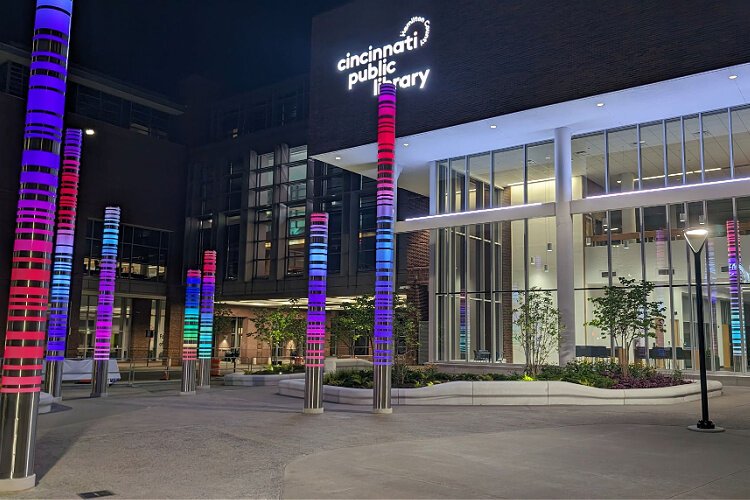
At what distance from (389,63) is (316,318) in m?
16.3

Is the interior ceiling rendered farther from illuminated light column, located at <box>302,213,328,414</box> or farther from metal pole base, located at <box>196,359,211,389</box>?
illuminated light column, located at <box>302,213,328,414</box>

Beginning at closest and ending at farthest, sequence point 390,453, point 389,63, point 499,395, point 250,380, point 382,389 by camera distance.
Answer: point 390,453
point 382,389
point 499,395
point 250,380
point 389,63

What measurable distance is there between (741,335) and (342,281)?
22837mm

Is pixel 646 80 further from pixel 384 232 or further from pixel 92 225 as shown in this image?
pixel 92 225

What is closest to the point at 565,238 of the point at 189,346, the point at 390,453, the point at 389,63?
the point at 389,63

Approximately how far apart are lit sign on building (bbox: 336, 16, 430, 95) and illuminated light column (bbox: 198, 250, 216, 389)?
36.7 ft

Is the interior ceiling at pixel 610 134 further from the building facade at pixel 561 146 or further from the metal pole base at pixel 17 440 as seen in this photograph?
the metal pole base at pixel 17 440

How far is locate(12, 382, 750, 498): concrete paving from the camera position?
24.0 ft

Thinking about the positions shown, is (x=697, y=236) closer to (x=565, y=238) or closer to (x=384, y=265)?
(x=384, y=265)

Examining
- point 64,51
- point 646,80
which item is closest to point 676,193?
point 646,80

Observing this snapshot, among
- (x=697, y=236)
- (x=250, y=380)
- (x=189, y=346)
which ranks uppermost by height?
(x=697, y=236)

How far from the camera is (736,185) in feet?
72.7

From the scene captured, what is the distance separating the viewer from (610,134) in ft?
86.9

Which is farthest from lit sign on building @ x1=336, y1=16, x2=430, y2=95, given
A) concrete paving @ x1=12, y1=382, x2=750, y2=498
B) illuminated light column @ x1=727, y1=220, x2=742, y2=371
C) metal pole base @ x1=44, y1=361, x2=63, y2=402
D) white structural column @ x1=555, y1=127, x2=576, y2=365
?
metal pole base @ x1=44, y1=361, x2=63, y2=402
